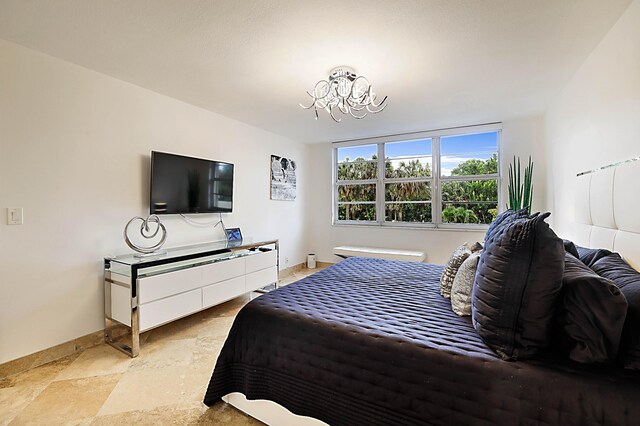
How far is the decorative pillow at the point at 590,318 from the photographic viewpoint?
993 millimetres

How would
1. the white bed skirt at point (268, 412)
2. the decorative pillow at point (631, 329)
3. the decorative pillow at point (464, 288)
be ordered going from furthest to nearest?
the decorative pillow at point (464, 288)
the white bed skirt at point (268, 412)
the decorative pillow at point (631, 329)

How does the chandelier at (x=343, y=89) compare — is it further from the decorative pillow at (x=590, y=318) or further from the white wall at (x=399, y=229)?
the white wall at (x=399, y=229)

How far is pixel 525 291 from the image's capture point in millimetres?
1114

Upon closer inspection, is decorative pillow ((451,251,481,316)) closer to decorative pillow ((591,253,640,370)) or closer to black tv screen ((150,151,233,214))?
decorative pillow ((591,253,640,370))

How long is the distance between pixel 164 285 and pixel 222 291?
2.24 feet

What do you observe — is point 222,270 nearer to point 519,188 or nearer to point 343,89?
point 343,89

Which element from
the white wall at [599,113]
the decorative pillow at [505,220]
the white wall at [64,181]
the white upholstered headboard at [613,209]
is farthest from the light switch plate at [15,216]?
the white wall at [599,113]

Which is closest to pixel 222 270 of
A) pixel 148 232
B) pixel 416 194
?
pixel 148 232

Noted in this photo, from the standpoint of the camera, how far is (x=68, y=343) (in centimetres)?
241

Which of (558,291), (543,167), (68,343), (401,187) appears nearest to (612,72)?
(558,291)

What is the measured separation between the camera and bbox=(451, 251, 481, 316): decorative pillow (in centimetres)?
157

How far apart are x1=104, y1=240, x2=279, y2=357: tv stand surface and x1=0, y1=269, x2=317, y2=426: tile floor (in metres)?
0.21

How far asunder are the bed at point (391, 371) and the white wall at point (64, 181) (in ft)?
5.48

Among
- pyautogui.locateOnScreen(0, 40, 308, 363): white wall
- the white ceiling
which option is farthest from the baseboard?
the white ceiling
